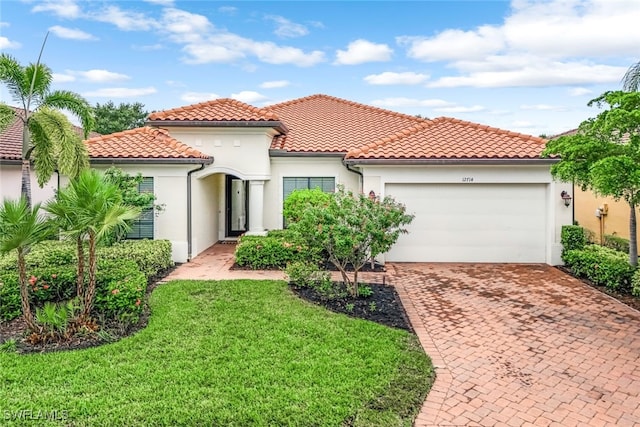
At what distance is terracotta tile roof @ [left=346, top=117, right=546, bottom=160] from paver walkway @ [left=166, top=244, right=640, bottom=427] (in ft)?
12.6

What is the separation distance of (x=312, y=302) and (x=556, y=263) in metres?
9.05

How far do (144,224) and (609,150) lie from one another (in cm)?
1307

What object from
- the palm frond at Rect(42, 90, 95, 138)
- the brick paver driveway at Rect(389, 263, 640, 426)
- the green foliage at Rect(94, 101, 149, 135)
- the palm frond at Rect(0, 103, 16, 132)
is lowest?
the brick paver driveway at Rect(389, 263, 640, 426)

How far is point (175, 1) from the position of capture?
45.5ft

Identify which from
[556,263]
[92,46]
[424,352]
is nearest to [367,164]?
[556,263]

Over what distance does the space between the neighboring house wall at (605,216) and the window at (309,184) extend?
9936 mm

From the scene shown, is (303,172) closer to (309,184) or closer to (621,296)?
(309,184)

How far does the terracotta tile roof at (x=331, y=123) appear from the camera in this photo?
17062 millimetres

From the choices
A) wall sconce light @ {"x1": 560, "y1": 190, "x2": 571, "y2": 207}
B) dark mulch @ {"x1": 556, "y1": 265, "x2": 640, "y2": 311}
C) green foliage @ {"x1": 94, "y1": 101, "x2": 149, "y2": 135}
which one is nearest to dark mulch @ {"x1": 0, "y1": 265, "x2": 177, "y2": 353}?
dark mulch @ {"x1": 556, "y1": 265, "x2": 640, "y2": 311}

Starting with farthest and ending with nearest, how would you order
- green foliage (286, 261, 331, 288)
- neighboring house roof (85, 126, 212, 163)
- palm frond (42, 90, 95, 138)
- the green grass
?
neighboring house roof (85, 126, 212, 163)
palm frond (42, 90, 95, 138)
green foliage (286, 261, 331, 288)
the green grass

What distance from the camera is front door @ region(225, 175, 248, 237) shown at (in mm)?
19203

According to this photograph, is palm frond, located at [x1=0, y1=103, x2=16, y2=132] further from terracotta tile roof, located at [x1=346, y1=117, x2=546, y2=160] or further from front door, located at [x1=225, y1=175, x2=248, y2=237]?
terracotta tile roof, located at [x1=346, y1=117, x2=546, y2=160]

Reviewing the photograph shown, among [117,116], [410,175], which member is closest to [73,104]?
[410,175]

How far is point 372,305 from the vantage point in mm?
9242
